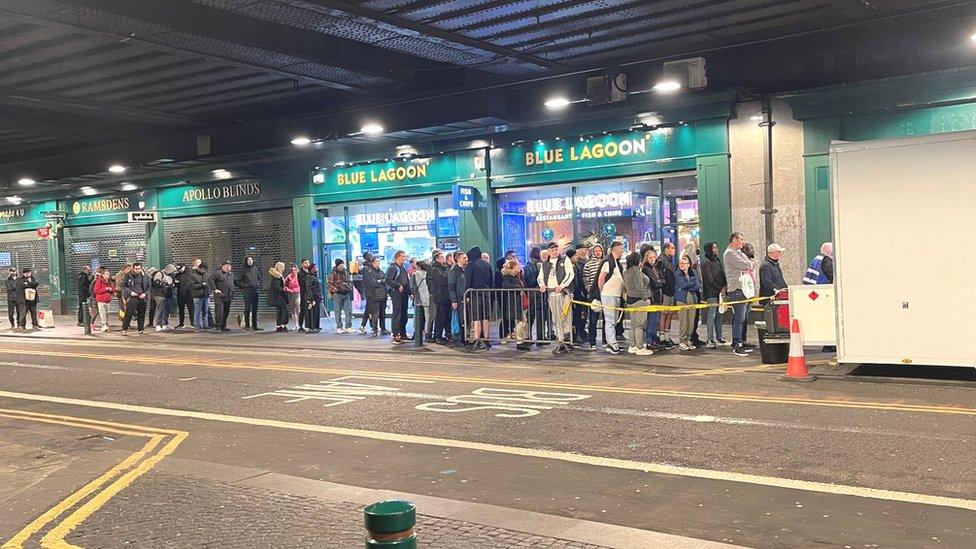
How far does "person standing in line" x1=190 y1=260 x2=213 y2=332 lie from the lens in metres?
22.9

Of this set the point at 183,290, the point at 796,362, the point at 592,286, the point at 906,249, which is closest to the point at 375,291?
the point at 592,286

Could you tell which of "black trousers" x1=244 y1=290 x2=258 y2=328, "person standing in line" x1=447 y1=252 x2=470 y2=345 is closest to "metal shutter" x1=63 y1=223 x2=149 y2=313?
"black trousers" x1=244 y1=290 x2=258 y2=328

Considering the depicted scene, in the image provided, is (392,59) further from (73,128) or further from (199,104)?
(73,128)

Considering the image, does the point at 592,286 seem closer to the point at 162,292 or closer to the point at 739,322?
the point at 739,322

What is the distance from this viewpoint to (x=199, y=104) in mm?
21125

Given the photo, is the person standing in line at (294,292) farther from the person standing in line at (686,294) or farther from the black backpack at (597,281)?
the person standing in line at (686,294)

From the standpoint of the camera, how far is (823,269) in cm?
1386

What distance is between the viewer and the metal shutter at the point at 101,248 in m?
30.2

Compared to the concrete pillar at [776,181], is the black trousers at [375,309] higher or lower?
lower

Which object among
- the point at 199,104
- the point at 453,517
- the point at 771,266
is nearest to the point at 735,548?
the point at 453,517

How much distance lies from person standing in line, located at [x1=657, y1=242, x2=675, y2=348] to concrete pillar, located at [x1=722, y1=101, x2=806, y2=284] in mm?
3045

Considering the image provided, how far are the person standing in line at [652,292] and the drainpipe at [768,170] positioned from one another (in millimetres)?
3659

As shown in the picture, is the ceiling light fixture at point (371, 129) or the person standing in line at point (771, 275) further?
the ceiling light fixture at point (371, 129)

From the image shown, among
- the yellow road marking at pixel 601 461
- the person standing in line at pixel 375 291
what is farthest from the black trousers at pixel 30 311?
the yellow road marking at pixel 601 461
